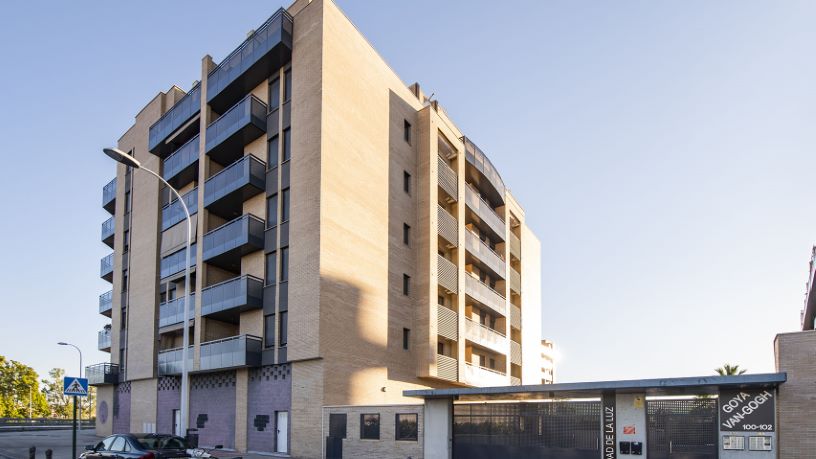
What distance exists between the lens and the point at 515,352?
1923 inches

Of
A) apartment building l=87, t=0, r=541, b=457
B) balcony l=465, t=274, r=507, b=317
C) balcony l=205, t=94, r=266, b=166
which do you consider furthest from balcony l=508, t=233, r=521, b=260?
balcony l=205, t=94, r=266, b=166

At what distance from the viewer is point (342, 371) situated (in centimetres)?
2806

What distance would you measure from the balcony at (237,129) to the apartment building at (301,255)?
0.12m

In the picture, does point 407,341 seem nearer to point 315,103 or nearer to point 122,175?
point 315,103

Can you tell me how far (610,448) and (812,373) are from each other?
5523mm

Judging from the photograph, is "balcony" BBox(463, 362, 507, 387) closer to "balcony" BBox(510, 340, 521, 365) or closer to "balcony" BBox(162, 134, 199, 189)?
"balcony" BBox(510, 340, 521, 365)

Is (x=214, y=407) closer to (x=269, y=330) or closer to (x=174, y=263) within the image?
(x=269, y=330)

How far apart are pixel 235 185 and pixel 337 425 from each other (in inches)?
516

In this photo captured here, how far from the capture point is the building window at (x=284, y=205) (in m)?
30.2

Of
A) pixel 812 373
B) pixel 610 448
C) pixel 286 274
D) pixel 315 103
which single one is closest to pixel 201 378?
pixel 286 274

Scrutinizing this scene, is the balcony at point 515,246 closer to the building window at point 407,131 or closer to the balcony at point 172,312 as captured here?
the building window at point 407,131

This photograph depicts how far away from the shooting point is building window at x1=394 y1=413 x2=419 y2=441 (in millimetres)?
21766

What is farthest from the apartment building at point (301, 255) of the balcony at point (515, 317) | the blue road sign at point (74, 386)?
the blue road sign at point (74, 386)

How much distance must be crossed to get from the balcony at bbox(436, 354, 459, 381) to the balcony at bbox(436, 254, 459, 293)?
158 inches
